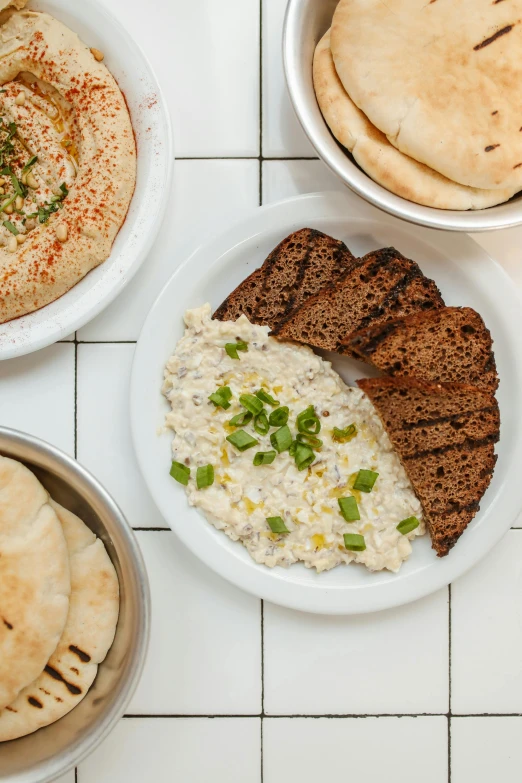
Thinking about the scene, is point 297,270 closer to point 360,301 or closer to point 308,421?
point 360,301

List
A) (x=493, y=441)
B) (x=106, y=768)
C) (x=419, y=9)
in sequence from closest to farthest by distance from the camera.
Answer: (x=419, y=9) < (x=493, y=441) < (x=106, y=768)

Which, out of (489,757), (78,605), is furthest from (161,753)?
(489,757)

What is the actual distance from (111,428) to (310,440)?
19.7 inches

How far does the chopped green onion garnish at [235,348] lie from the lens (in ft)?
5.05

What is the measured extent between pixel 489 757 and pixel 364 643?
0.44 metres

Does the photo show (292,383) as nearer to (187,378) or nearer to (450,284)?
(187,378)

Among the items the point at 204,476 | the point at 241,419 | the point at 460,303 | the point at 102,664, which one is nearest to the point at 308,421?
the point at 241,419

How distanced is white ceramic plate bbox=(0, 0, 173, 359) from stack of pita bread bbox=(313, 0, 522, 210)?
455mm

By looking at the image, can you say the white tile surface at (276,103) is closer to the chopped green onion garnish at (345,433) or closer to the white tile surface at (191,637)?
the chopped green onion garnish at (345,433)

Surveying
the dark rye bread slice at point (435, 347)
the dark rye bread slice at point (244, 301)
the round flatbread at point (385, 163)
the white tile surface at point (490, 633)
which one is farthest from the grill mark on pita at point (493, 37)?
the white tile surface at point (490, 633)

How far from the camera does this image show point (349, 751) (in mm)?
1689

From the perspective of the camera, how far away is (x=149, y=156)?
156 cm

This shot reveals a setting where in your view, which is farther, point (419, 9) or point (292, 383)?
point (292, 383)

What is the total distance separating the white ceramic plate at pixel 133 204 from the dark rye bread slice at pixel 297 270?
0.96ft
